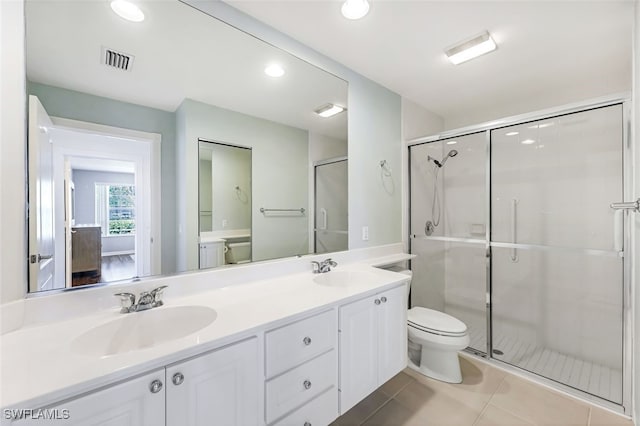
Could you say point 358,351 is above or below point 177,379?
below

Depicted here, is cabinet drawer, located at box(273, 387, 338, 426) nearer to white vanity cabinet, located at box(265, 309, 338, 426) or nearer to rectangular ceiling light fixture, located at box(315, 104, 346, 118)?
white vanity cabinet, located at box(265, 309, 338, 426)

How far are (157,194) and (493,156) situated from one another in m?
2.74

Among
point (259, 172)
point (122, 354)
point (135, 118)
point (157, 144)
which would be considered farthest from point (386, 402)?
point (135, 118)

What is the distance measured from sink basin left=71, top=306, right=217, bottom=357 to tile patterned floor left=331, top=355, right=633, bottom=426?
115 cm

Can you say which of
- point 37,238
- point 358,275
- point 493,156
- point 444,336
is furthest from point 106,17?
point 493,156

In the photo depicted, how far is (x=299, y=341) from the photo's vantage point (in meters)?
1.15

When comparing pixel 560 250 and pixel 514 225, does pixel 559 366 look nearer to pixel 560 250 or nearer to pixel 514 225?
pixel 560 250

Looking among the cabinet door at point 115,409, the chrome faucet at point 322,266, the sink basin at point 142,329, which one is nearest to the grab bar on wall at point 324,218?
the chrome faucet at point 322,266

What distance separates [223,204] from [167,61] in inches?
30.8

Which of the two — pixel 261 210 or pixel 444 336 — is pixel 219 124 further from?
pixel 444 336

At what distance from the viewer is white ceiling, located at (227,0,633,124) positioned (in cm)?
150

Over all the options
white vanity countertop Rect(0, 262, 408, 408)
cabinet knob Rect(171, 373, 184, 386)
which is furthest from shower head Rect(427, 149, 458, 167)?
cabinet knob Rect(171, 373, 184, 386)

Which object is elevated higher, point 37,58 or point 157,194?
point 37,58

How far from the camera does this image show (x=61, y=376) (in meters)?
0.69
